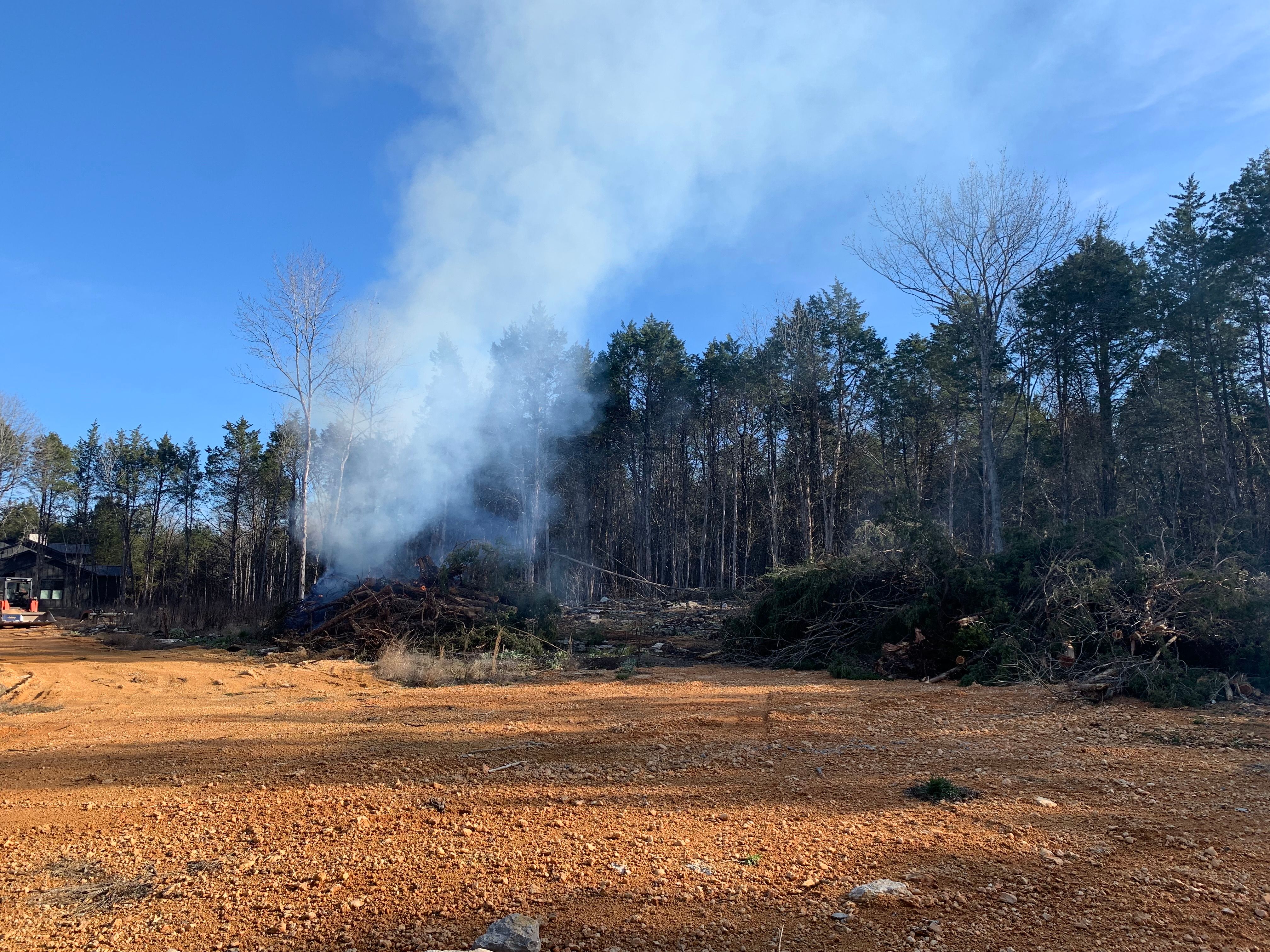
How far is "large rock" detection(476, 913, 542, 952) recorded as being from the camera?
240cm

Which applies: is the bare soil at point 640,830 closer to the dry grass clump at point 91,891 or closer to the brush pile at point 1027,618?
the dry grass clump at point 91,891

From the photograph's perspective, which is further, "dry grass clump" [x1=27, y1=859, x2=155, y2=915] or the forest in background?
the forest in background

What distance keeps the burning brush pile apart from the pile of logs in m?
0.02

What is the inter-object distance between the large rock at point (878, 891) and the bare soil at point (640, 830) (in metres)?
Result: 0.05

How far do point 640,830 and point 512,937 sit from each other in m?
1.40

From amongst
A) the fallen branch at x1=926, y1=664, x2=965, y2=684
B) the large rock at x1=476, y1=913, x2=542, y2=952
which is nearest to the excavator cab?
the fallen branch at x1=926, y1=664, x2=965, y2=684

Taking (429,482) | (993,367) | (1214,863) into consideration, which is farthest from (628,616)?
(1214,863)

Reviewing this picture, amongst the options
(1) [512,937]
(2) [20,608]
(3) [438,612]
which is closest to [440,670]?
(3) [438,612]

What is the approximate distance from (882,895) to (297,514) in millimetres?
32288

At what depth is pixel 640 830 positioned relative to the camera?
3736mm

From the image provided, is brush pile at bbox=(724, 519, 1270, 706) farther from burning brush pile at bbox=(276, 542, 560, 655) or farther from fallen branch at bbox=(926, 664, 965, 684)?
burning brush pile at bbox=(276, 542, 560, 655)

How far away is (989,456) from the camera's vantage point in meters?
20.1

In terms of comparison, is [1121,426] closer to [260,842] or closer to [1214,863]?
[1214,863]

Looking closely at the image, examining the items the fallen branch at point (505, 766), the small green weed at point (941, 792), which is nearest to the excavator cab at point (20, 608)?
the fallen branch at point (505, 766)
